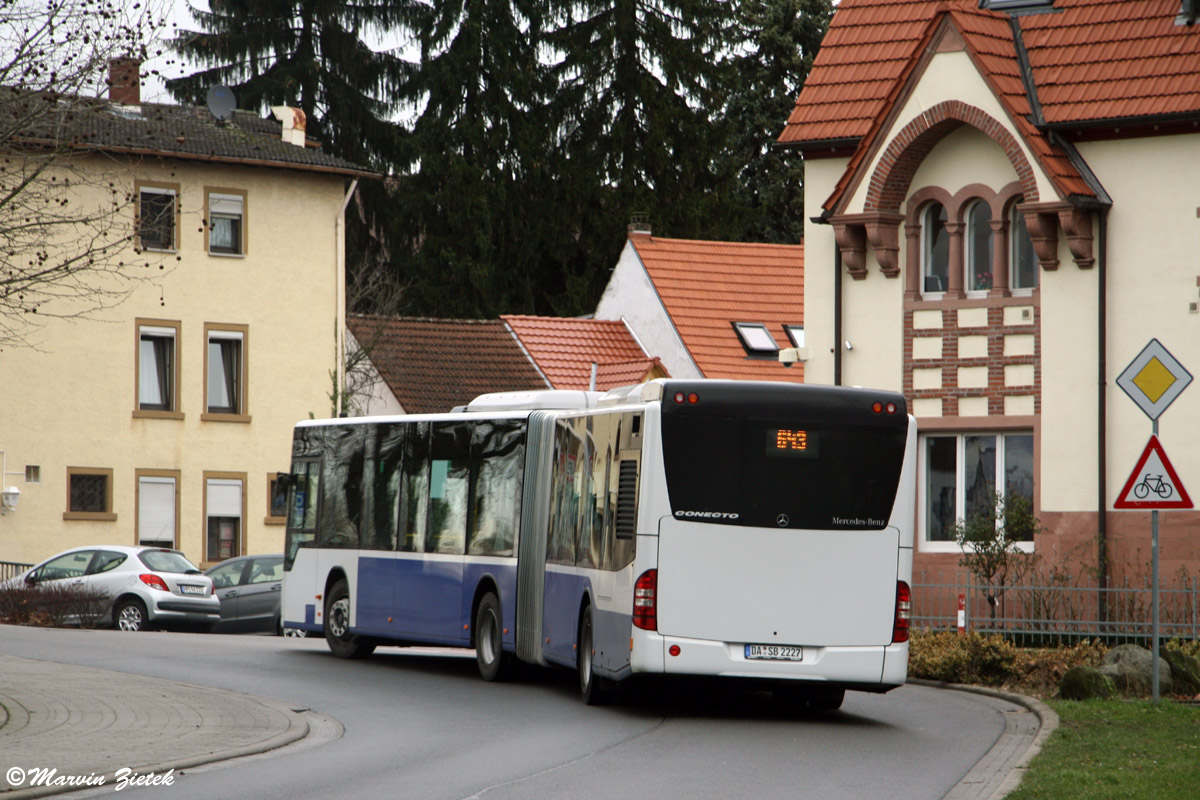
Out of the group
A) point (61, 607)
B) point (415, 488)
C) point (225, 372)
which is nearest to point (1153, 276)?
point (415, 488)

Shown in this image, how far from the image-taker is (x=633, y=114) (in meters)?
57.1

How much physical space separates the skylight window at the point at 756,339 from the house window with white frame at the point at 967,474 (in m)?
15.7

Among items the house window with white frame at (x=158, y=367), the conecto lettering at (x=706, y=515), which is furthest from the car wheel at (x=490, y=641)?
the house window with white frame at (x=158, y=367)

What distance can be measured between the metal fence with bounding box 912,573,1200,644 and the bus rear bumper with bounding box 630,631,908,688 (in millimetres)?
6314

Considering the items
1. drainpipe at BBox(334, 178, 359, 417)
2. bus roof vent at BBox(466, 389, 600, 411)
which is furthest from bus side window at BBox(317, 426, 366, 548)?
drainpipe at BBox(334, 178, 359, 417)

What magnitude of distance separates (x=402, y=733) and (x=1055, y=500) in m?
14.1

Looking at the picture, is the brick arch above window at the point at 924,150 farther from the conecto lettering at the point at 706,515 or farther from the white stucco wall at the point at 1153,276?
the conecto lettering at the point at 706,515

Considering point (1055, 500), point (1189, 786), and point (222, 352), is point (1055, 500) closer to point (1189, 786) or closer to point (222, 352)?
point (1189, 786)

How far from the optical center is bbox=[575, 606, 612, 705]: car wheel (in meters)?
17.0

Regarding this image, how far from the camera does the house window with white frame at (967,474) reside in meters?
27.4

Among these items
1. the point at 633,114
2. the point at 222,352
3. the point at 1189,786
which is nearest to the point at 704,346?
the point at 222,352

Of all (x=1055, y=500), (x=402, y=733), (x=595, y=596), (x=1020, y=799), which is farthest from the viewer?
(x=1055, y=500)

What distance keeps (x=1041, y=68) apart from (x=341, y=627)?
1306 centimetres

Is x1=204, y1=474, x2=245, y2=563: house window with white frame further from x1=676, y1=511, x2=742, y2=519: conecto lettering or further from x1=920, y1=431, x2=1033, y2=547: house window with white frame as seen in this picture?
x1=676, y1=511, x2=742, y2=519: conecto lettering
